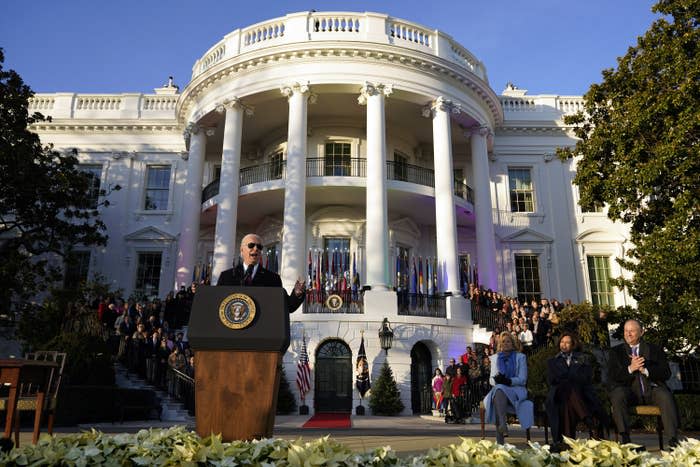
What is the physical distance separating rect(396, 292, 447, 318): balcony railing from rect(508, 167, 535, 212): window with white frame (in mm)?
8014

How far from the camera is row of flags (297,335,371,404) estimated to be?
49.0 ft

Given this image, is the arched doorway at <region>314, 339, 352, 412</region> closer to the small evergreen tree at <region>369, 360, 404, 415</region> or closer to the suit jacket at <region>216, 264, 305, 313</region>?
the small evergreen tree at <region>369, 360, 404, 415</region>

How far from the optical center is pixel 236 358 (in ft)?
14.5

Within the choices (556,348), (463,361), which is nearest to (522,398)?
(556,348)

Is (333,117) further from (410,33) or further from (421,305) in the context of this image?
(421,305)

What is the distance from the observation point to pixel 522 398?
21.7 feet

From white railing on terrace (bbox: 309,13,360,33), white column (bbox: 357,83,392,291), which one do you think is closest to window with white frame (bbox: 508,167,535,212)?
white column (bbox: 357,83,392,291)

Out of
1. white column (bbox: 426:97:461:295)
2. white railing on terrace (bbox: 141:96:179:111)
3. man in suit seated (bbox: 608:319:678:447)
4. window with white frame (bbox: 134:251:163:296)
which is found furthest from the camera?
white railing on terrace (bbox: 141:96:179:111)

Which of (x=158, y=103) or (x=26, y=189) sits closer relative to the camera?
(x=26, y=189)

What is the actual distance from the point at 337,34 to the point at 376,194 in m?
6.20

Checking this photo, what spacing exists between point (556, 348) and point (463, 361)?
116 inches

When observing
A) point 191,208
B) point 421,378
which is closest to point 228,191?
point 191,208

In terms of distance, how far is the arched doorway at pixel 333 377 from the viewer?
15.9 meters

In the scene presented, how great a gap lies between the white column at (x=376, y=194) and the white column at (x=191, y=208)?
6.72m
